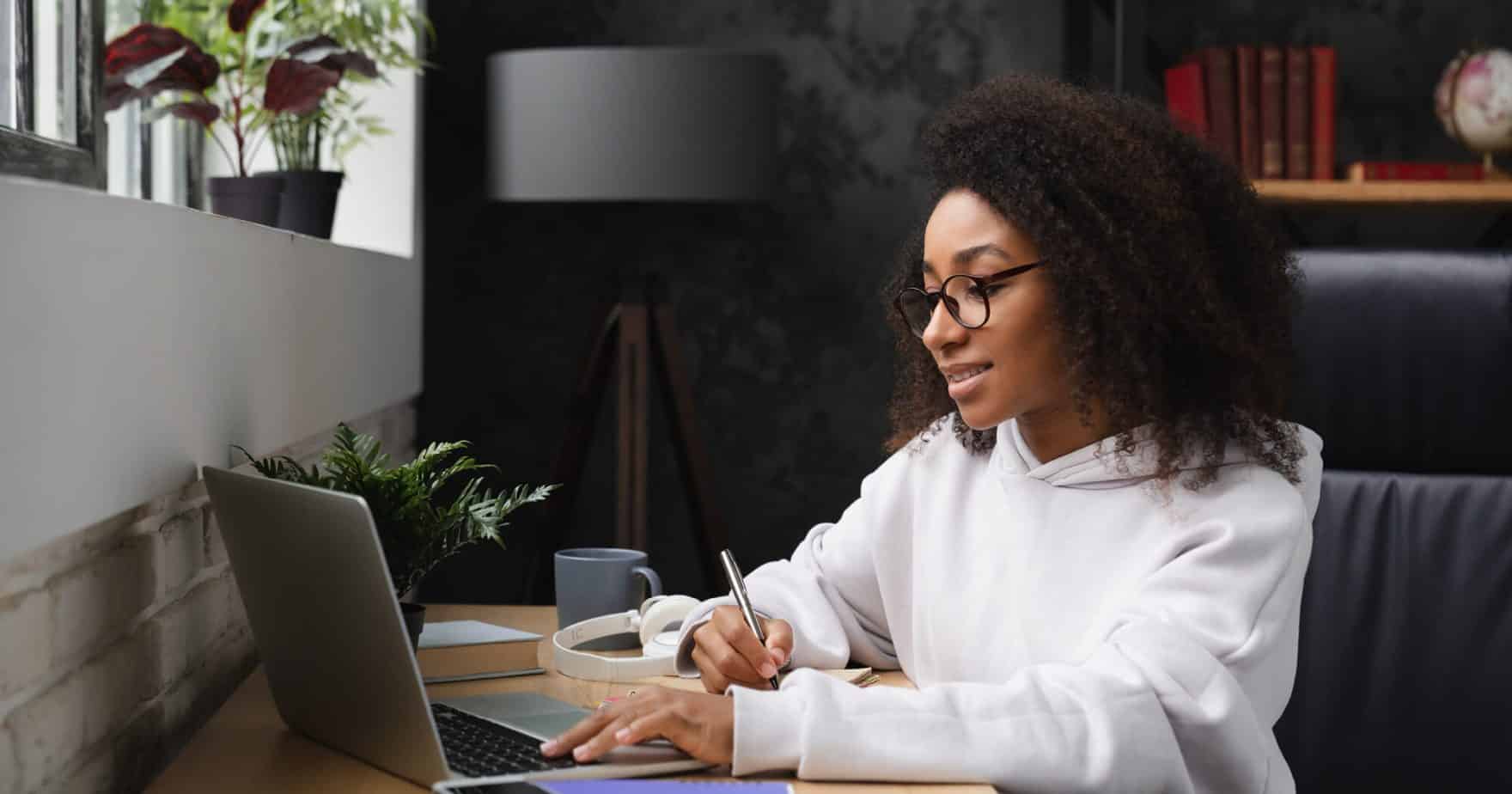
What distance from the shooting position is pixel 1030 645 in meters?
1.33

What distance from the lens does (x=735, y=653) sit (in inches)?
50.9

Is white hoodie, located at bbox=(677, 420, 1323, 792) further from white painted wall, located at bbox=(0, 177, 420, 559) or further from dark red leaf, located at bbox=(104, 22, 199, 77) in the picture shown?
dark red leaf, located at bbox=(104, 22, 199, 77)

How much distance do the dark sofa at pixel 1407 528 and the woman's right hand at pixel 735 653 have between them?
2.07 feet

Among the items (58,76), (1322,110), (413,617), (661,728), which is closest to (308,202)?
(58,76)

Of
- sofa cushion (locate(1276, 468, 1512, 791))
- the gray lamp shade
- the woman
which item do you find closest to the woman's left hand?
the woman

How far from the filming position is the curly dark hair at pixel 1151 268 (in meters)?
1.30

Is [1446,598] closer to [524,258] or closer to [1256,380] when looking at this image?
[1256,380]

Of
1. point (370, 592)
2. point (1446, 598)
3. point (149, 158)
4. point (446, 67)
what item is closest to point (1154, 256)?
point (1446, 598)

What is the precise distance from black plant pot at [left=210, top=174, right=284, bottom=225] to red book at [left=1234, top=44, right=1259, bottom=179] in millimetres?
1794

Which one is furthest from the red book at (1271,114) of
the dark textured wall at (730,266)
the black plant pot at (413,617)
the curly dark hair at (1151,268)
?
the black plant pot at (413,617)

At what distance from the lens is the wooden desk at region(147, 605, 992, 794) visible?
3.36 feet

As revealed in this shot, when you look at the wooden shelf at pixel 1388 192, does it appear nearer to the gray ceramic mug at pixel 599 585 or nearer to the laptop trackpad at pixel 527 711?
the gray ceramic mug at pixel 599 585

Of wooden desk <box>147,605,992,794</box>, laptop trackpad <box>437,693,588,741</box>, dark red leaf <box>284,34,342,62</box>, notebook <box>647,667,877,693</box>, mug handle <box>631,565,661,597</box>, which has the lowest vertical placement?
notebook <box>647,667,877,693</box>

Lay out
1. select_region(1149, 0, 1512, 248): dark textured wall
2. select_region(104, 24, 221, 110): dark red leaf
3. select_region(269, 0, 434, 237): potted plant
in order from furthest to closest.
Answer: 1. select_region(1149, 0, 1512, 248): dark textured wall
2. select_region(269, 0, 434, 237): potted plant
3. select_region(104, 24, 221, 110): dark red leaf
